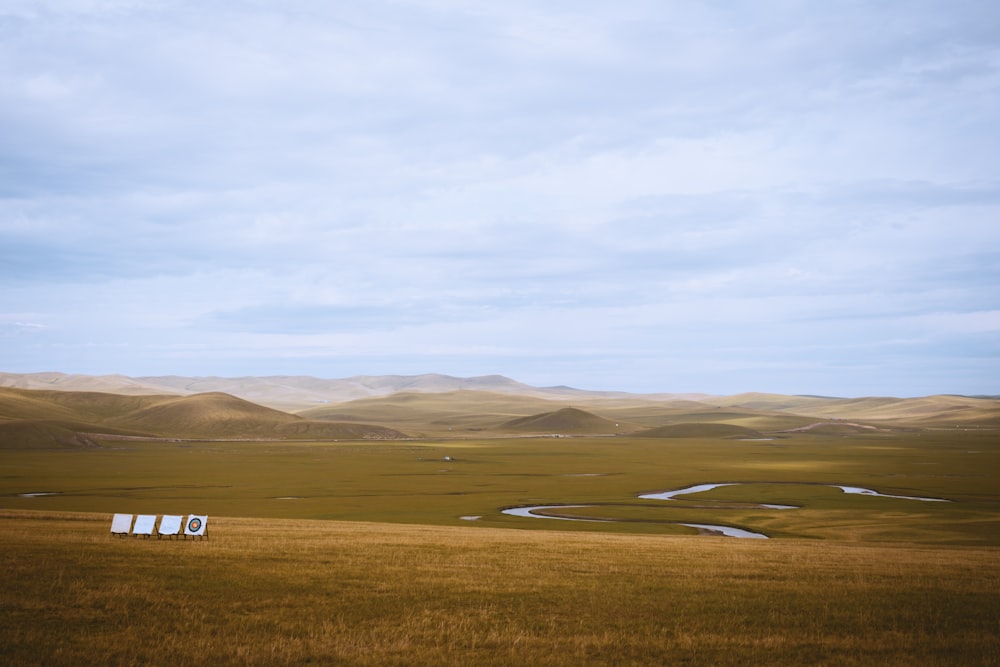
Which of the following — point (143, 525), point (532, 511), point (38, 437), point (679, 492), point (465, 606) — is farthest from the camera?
point (38, 437)

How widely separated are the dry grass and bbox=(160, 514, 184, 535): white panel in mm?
1429

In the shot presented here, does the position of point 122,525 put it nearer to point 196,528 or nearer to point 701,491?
point 196,528

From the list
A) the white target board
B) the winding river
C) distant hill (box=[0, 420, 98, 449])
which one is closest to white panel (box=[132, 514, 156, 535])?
the white target board

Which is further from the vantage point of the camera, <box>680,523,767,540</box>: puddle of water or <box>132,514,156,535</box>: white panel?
<box>680,523,767,540</box>: puddle of water

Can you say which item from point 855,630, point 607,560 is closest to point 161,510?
point 607,560

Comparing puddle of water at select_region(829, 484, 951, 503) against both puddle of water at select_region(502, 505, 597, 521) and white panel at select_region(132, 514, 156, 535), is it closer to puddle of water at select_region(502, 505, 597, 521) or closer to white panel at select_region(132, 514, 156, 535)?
puddle of water at select_region(502, 505, 597, 521)

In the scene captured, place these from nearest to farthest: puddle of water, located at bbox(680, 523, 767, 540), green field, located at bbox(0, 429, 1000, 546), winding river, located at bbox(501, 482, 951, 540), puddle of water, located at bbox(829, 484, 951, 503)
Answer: puddle of water, located at bbox(680, 523, 767, 540)
winding river, located at bbox(501, 482, 951, 540)
green field, located at bbox(0, 429, 1000, 546)
puddle of water, located at bbox(829, 484, 951, 503)

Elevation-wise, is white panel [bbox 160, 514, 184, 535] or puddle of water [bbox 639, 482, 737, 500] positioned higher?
white panel [bbox 160, 514, 184, 535]

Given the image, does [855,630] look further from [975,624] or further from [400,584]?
[400,584]

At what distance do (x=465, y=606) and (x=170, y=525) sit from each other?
1552 centimetres

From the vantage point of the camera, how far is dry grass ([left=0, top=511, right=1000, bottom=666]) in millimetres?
15367

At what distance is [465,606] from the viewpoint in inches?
763

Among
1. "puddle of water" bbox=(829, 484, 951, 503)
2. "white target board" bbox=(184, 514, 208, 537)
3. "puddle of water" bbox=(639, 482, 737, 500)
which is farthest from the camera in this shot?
"puddle of water" bbox=(639, 482, 737, 500)

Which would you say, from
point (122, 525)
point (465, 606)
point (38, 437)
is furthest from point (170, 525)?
point (38, 437)
